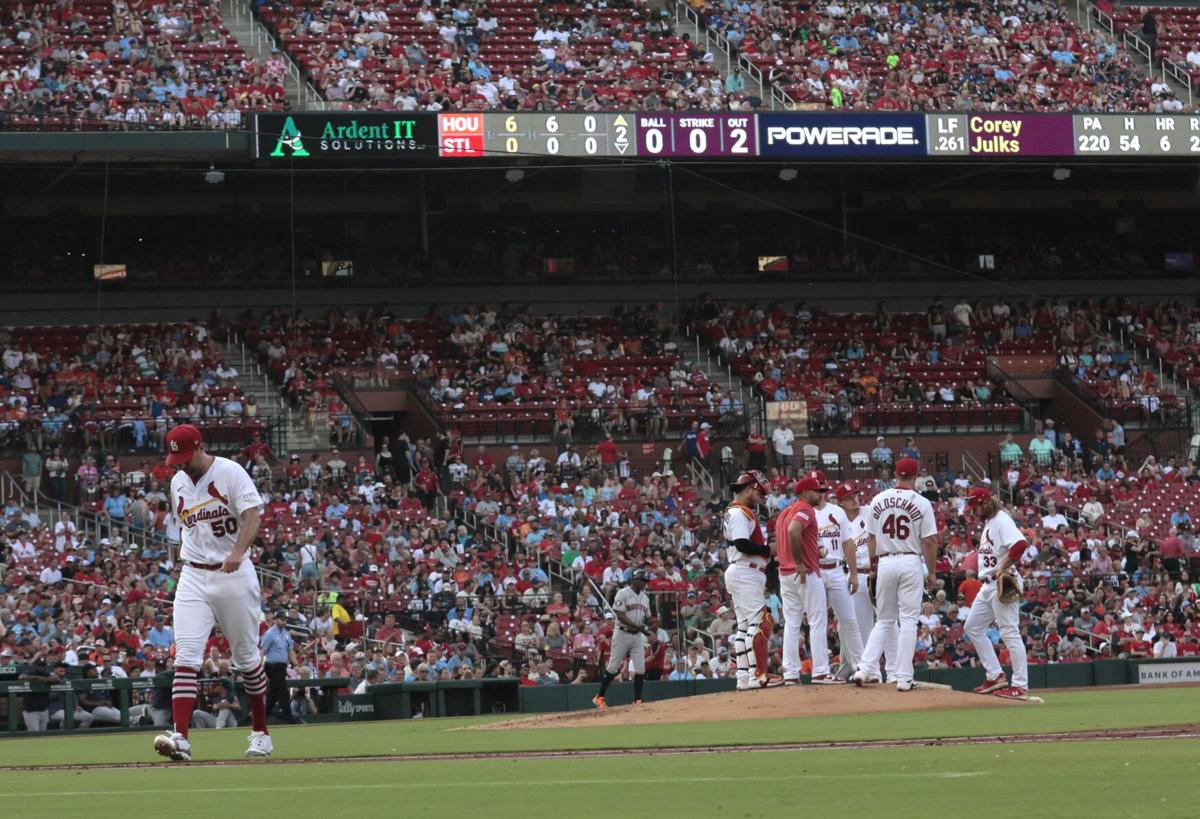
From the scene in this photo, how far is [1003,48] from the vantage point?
43062 mm

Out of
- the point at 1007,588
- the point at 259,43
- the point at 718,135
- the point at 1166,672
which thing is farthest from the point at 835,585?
the point at 259,43

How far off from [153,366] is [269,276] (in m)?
4.86

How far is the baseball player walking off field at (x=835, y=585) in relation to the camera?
1673 cm

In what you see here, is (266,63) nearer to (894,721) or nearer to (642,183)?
(642,183)

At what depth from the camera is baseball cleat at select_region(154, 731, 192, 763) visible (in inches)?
457

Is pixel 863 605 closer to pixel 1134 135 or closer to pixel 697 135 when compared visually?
pixel 697 135

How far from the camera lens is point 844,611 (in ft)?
57.0

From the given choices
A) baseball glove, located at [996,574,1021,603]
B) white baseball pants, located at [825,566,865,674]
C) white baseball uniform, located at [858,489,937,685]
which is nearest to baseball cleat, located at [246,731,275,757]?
white baseball uniform, located at [858,489,937,685]

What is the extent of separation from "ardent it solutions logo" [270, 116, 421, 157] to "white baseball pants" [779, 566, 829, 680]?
817 inches

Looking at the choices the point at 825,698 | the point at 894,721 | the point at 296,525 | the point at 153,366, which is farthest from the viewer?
the point at 153,366

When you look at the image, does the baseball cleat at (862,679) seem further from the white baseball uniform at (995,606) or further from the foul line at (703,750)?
the foul line at (703,750)

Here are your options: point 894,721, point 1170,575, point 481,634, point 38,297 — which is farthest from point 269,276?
point 894,721

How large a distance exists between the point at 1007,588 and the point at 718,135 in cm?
2188

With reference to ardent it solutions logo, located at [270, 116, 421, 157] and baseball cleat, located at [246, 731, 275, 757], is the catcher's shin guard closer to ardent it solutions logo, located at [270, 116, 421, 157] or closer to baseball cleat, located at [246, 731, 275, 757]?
baseball cleat, located at [246, 731, 275, 757]
